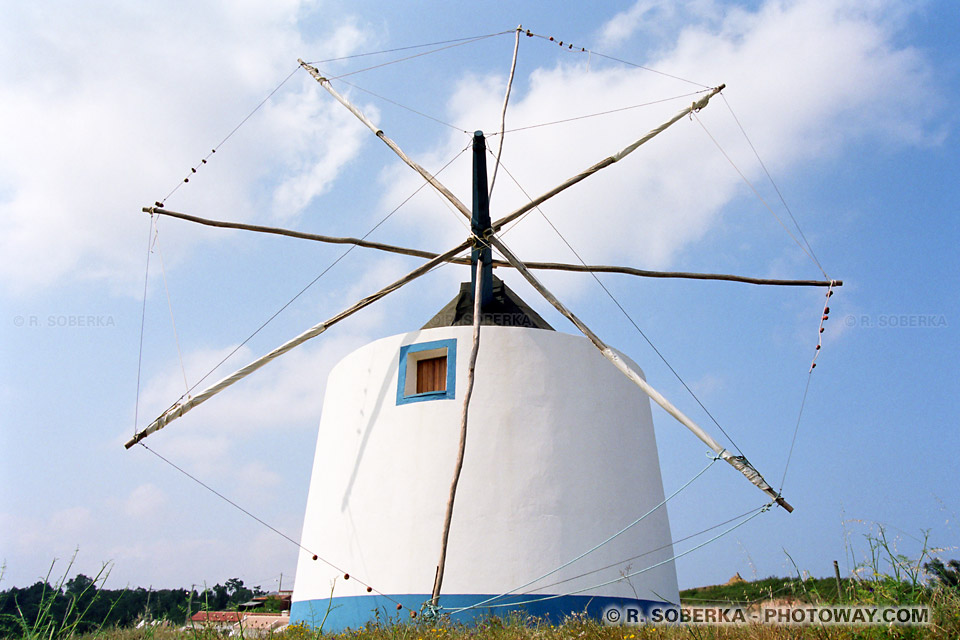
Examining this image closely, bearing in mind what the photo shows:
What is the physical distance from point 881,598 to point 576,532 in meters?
4.77

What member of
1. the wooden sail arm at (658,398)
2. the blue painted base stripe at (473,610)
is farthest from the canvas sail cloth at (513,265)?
the blue painted base stripe at (473,610)

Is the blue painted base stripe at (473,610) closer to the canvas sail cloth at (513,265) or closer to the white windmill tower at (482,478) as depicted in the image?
the white windmill tower at (482,478)

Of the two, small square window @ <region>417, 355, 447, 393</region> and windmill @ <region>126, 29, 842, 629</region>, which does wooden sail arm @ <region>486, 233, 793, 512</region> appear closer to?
windmill @ <region>126, 29, 842, 629</region>

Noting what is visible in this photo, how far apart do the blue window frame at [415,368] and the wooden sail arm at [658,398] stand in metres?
1.30

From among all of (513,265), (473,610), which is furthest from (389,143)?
(473,610)

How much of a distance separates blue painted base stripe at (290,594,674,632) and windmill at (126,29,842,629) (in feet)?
0.07

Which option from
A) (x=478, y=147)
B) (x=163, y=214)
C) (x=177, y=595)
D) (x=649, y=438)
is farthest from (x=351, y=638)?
(x=177, y=595)

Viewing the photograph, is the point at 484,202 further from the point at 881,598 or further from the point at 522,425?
the point at 881,598

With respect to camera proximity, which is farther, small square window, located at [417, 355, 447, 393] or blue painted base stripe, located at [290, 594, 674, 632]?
small square window, located at [417, 355, 447, 393]

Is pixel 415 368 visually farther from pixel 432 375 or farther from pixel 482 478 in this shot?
pixel 482 478

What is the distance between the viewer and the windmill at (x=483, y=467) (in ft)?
27.5

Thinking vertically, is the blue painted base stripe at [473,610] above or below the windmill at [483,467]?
below

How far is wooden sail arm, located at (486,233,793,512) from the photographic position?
25.4 ft

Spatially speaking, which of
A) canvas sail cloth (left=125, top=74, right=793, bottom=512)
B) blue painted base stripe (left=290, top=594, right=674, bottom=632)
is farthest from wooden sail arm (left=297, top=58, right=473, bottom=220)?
blue painted base stripe (left=290, top=594, right=674, bottom=632)
